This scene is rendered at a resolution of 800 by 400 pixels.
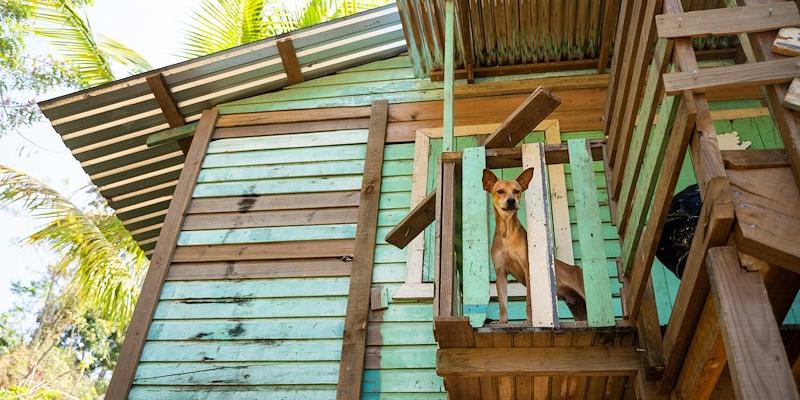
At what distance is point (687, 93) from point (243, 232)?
458cm

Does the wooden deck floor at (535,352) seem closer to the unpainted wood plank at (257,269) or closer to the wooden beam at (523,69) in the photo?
the unpainted wood plank at (257,269)

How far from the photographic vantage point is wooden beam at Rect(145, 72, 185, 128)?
762 centimetres

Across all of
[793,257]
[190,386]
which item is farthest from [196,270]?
[793,257]

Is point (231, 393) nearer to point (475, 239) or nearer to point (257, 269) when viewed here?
point (257, 269)

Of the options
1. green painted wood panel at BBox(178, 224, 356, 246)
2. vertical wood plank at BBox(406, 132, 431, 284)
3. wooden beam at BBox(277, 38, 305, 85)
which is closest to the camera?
vertical wood plank at BBox(406, 132, 431, 284)

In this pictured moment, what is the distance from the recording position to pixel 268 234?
6602 mm

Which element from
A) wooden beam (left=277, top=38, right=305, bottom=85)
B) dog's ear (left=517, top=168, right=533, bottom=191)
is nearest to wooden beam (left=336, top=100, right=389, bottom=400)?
wooden beam (left=277, top=38, right=305, bottom=85)

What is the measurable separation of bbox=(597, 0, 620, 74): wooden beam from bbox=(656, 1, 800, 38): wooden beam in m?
3.14

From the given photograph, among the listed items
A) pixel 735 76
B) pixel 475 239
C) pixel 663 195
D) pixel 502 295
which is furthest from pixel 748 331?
pixel 502 295

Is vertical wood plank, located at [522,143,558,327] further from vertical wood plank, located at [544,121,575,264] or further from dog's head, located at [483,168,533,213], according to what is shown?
vertical wood plank, located at [544,121,575,264]

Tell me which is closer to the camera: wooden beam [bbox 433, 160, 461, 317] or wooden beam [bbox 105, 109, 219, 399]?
wooden beam [bbox 433, 160, 461, 317]

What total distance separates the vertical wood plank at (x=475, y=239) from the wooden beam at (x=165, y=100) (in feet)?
14.2

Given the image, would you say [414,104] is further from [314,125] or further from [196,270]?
[196,270]

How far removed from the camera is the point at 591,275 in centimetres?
399
